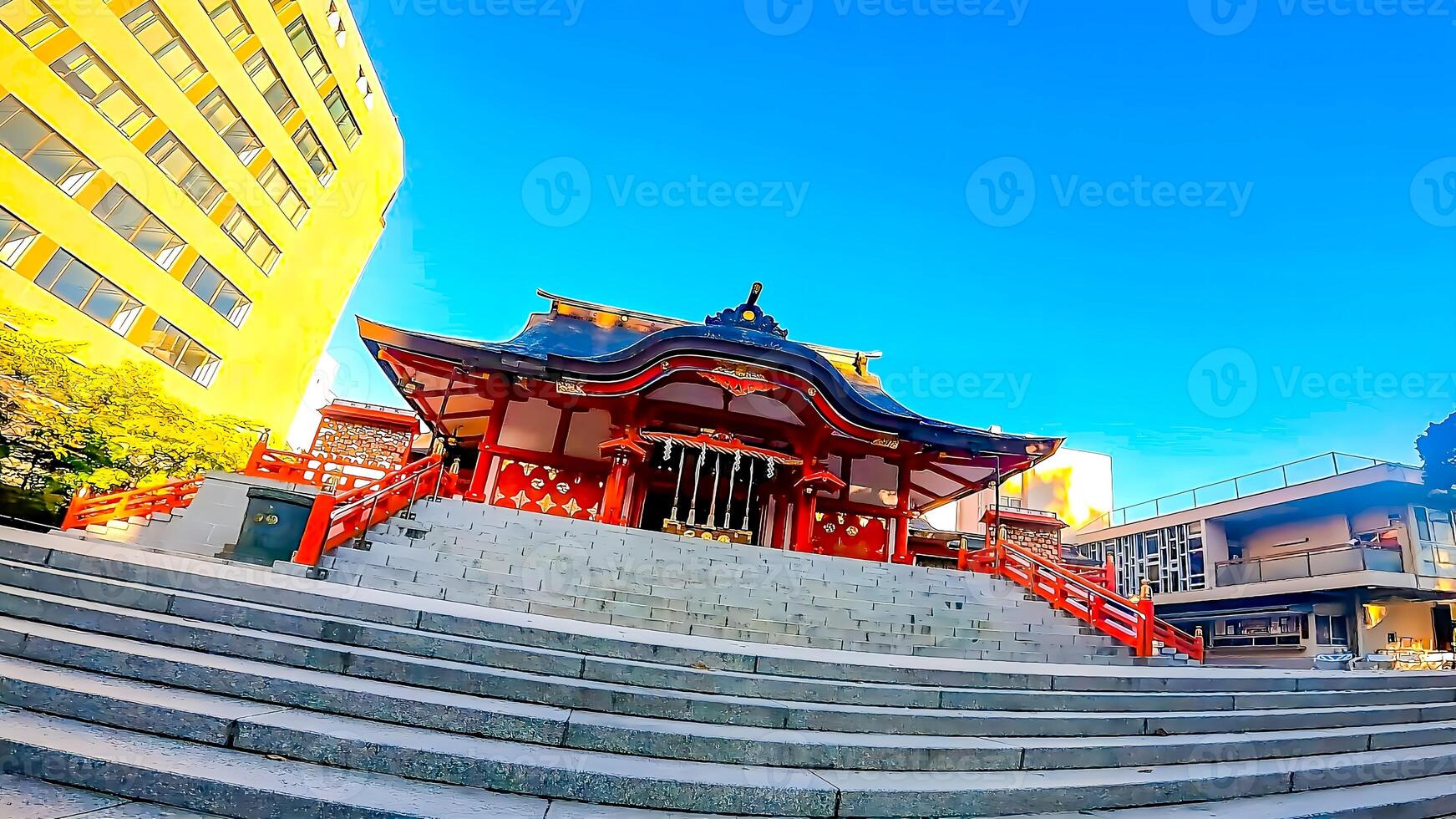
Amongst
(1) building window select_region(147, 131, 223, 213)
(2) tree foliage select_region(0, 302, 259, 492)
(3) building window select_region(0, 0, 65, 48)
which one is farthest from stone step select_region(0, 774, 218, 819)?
(1) building window select_region(147, 131, 223, 213)

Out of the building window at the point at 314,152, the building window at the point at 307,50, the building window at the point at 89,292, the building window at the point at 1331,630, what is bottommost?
the building window at the point at 1331,630

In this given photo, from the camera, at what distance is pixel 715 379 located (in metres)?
13.4

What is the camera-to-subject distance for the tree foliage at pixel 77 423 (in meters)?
13.4

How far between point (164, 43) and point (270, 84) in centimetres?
355

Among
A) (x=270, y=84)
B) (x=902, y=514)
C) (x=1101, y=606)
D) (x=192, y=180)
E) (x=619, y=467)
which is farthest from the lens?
(x=270, y=84)

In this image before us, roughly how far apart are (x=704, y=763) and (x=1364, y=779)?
4.85 m

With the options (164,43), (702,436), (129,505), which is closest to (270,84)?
(164,43)

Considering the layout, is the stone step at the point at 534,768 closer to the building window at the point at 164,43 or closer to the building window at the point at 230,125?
the building window at the point at 164,43

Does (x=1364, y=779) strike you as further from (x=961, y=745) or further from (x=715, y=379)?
(x=715, y=379)

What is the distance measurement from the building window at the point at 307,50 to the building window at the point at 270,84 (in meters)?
1.31

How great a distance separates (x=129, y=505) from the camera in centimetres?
1042

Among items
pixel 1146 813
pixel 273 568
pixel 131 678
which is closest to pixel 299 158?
pixel 273 568

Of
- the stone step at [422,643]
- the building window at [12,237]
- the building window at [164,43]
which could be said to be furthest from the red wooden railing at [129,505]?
the building window at [164,43]

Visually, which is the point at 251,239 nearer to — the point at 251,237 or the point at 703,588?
the point at 251,237
